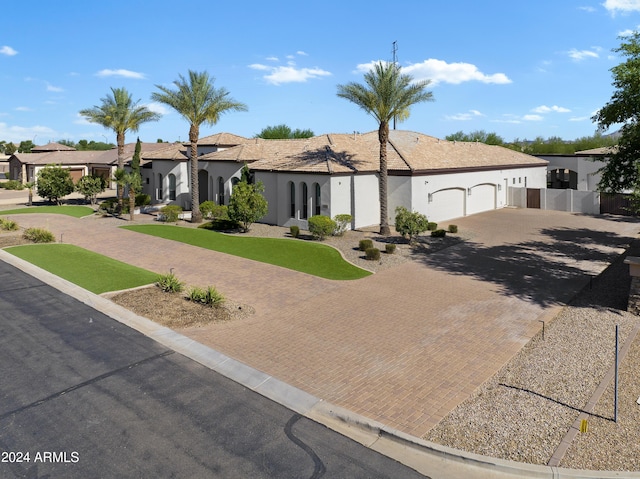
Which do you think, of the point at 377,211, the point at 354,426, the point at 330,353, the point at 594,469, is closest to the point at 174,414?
the point at 354,426

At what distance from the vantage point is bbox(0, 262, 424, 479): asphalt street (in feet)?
28.0

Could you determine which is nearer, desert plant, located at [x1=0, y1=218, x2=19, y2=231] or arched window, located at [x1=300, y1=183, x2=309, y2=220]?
desert plant, located at [x1=0, y1=218, x2=19, y2=231]

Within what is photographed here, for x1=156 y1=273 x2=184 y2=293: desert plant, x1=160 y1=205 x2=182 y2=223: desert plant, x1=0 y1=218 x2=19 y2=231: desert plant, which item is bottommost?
x1=156 y1=273 x2=184 y2=293: desert plant

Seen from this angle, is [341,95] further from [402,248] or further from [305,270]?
[305,270]

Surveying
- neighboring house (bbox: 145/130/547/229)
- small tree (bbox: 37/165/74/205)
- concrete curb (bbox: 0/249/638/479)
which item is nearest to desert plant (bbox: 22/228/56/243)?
neighboring house (bbox: 145/130/547/229)

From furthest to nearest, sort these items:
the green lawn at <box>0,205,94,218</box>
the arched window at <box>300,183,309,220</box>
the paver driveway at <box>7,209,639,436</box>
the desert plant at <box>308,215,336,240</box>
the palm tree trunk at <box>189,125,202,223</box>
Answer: the green lawn at <box>0,205,94,218</box> → the palm tree trunk at <box>189,125,202,223</box> → the arched window at <box>300,183,309,220</box> → the desert plant at <box>308,215,336,240</box> → the paver driveway at <box>7,209,639,436</box>

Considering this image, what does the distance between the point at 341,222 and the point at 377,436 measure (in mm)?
21737

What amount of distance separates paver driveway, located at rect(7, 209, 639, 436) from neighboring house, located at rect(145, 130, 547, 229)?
6817 mm

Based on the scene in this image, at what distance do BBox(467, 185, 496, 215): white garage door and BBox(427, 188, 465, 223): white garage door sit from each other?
1322 millimetres

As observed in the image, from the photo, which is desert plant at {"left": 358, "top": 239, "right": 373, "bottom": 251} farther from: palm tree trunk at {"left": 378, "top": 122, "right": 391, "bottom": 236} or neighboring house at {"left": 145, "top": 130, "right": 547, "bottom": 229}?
neighboring house at {"left": 145, "top": 130, "right": 547, "bottom": 229}

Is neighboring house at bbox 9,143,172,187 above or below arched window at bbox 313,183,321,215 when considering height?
above

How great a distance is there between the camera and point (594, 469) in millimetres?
8375

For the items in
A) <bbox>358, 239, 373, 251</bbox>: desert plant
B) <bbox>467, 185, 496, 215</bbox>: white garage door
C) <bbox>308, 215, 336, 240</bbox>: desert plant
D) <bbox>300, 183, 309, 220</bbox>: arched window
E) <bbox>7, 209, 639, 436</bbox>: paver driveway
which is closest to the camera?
<bbox>7, 209, 639, 436</bbox>: paver driveway

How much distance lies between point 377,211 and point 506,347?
2159 cm
